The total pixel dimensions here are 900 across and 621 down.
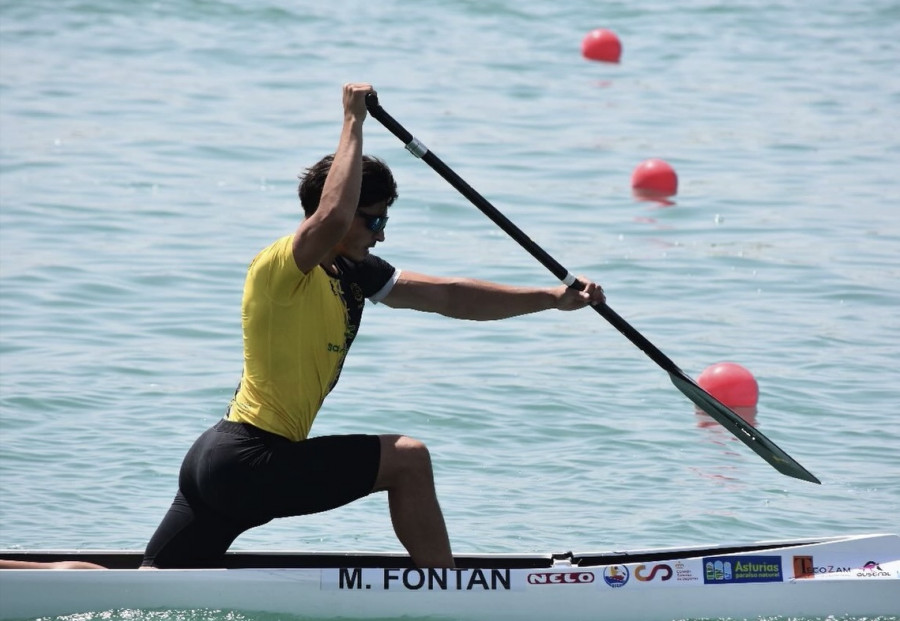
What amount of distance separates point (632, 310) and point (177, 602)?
608cm

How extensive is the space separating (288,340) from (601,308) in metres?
1.28

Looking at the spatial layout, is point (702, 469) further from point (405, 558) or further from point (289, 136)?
point (289, 136)

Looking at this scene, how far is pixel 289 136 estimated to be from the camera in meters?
15.1

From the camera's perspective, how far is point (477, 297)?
523 centimetres

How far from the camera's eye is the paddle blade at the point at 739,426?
595cm

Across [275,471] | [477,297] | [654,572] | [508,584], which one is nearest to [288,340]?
[275,471]

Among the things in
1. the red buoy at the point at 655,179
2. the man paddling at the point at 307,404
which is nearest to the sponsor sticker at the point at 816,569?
the man paddling at the point at 307,404

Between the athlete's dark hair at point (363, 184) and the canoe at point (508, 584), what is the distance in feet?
3.90

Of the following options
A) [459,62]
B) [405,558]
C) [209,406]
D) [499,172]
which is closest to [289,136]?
[499,172]

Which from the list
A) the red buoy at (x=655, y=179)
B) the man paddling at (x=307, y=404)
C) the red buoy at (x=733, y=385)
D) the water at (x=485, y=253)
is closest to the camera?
the man paddling at (x=307, y=404)

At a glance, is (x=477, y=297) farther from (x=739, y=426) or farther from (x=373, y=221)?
(x=739, y=426)

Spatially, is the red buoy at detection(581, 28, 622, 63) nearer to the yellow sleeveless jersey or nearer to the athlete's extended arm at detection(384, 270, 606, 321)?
the athlete's extended arm at detection(384, 270, 606, 321)

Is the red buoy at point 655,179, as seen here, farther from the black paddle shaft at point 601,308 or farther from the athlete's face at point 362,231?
the athlete's face at point 362,231

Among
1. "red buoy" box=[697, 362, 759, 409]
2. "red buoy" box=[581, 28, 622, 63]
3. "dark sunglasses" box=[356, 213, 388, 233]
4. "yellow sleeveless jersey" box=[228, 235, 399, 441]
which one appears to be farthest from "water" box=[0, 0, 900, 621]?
"dark sunglasses" box=[356, 213, 388, 233]
